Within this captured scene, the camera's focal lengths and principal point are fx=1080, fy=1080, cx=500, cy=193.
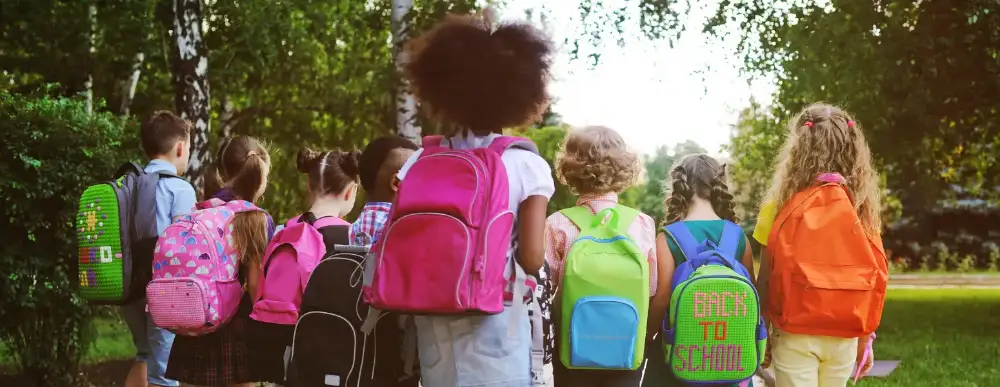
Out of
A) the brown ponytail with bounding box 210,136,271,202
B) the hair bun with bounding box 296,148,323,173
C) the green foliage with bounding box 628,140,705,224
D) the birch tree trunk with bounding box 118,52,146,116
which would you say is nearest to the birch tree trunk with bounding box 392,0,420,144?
the brown ponytail with bounding box 210,136,271,202

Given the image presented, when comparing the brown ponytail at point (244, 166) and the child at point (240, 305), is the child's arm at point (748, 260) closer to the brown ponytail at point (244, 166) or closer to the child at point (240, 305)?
the child at point (240, 305)

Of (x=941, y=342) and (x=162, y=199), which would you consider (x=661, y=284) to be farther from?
(x=941, y=342)

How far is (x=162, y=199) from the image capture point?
213 inches

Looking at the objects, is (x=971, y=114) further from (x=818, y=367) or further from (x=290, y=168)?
(x=818, y=367)

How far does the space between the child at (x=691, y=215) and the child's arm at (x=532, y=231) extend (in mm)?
1223

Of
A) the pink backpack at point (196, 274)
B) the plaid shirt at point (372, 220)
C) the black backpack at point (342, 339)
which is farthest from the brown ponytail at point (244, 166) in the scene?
the black backpack at point (342, 339)

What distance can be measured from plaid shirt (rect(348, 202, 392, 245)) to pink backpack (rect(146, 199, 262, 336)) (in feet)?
3.01

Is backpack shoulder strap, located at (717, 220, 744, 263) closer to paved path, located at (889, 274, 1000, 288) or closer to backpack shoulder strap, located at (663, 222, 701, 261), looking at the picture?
backpack shoulder strap, located at (663, 222, 701, 261)

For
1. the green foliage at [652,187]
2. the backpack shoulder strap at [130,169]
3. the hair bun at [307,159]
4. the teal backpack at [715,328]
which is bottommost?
the green foliage at [652,187]

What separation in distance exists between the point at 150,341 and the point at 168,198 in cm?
74

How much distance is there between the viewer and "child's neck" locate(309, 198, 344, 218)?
15.4 feet

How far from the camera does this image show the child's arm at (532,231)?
337 cm

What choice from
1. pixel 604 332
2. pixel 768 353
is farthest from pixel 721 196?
pixel 604 332

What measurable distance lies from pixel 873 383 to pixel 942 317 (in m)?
9.42
